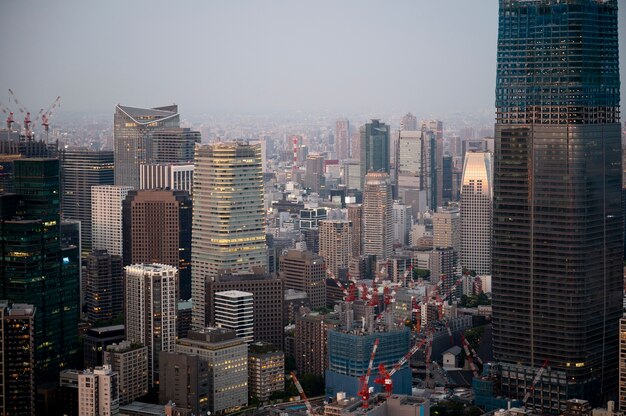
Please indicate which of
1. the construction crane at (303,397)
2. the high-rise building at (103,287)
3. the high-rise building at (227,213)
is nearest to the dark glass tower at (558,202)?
the construction crane at (303,397)

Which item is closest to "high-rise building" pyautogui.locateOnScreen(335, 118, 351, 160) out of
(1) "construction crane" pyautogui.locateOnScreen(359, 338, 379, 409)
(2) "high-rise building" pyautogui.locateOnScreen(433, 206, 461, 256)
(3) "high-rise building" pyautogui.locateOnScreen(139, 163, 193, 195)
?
(2) "high-rise building" pyautogui.locateOnScreen(433, 206, 461, 256)

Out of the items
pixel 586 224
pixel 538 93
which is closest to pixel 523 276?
pixel 586 224

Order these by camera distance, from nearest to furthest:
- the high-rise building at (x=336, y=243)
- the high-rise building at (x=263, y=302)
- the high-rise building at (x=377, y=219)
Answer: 1. the high-rise building at (x=263, y=302)
2. the high-rise building at (x=336, y=243)
3. the high-rise building at (x=377, y=219)

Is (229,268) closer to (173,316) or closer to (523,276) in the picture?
(173,316)

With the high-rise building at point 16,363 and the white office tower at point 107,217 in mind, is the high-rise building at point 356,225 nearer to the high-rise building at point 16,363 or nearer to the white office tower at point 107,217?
the white office tower at point 107,217

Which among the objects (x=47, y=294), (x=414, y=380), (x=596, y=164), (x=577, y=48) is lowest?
(x=414, y=380)

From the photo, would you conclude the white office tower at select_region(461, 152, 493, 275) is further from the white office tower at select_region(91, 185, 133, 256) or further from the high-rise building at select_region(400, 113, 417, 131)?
the white office tower at select_region(91, 185, 133, 256)

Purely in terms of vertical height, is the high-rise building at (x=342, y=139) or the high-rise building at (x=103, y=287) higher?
the high-rise building at (x=342, y=139)
